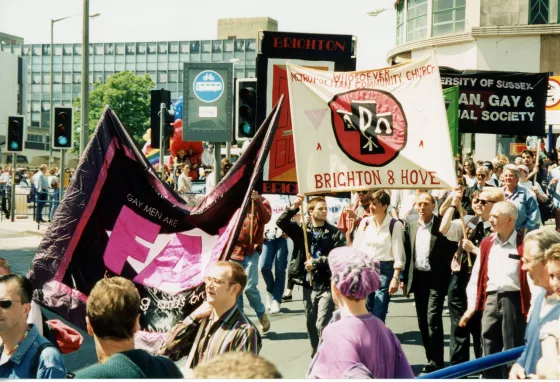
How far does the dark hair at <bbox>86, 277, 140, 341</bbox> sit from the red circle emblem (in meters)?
3.68

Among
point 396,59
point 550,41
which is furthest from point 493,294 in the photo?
point 396,59

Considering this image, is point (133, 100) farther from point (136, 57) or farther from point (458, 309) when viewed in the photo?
point (458, 309)

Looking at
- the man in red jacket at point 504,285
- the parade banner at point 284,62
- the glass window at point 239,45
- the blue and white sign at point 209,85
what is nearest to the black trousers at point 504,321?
the man in red jacket at point 504,285

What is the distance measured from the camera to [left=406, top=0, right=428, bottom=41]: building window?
34812 millimetres

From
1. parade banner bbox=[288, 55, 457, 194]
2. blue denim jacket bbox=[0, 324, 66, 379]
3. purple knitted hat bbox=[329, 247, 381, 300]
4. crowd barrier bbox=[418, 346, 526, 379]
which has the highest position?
parade banner bbox=[288, 55, 457, 194]

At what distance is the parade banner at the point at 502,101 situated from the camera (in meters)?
12.3

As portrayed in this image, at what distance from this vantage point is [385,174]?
22.6ft

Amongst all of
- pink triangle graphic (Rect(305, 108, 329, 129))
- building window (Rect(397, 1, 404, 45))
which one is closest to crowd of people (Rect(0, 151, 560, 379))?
pink triangle graphic (Rect(305, 108, 329, 129))

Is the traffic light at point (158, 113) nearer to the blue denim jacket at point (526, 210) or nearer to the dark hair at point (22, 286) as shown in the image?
the blue denim jacket at point (526, 210)

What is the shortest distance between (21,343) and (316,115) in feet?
11.6

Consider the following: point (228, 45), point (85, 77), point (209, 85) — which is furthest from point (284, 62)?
point (228, 45)

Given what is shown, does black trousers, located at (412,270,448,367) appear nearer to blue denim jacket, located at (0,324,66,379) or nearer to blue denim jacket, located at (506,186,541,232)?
blue denim jacket, located at (506,186,541,232)

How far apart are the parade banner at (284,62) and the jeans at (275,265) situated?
55.3 inches

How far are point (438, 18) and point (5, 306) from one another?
3160 cm
